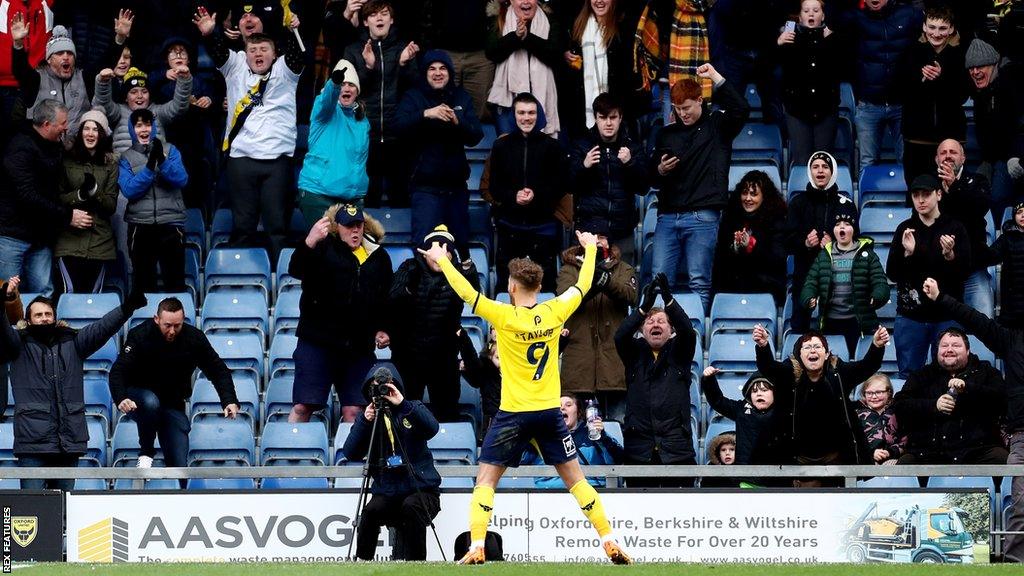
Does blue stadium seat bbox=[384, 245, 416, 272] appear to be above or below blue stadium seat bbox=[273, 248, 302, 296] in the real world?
above

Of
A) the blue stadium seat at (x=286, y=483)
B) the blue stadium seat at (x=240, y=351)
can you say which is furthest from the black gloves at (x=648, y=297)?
the blue stadium seat at (x=240, y=351)

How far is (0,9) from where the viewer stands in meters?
17.5

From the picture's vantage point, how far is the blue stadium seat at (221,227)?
17.8 metres

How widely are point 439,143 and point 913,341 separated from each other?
4.54 metres

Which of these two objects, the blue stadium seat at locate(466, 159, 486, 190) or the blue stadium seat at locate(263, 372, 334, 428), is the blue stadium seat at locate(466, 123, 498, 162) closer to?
the blue stadium seat at locate(466, 159, 486, 190)

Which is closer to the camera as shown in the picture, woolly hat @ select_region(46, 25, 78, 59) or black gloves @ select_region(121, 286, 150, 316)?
black gloves @ select_region(121, 286, 150, 316)

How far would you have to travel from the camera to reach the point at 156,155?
16391 mm

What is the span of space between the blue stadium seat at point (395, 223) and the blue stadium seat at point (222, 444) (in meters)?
2.97

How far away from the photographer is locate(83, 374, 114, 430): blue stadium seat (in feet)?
51.6

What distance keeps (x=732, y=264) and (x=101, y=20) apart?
23.1 ft

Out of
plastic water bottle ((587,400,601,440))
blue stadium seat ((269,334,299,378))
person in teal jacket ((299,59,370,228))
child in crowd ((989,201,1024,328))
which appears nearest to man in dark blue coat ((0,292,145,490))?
blue stadium seat ((269,334,299,378))

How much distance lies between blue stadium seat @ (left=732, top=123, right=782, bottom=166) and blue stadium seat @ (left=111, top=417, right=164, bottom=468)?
6.54 metres

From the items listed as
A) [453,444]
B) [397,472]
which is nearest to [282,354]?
[453,444]

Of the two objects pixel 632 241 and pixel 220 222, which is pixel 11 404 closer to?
pixel 220 222
